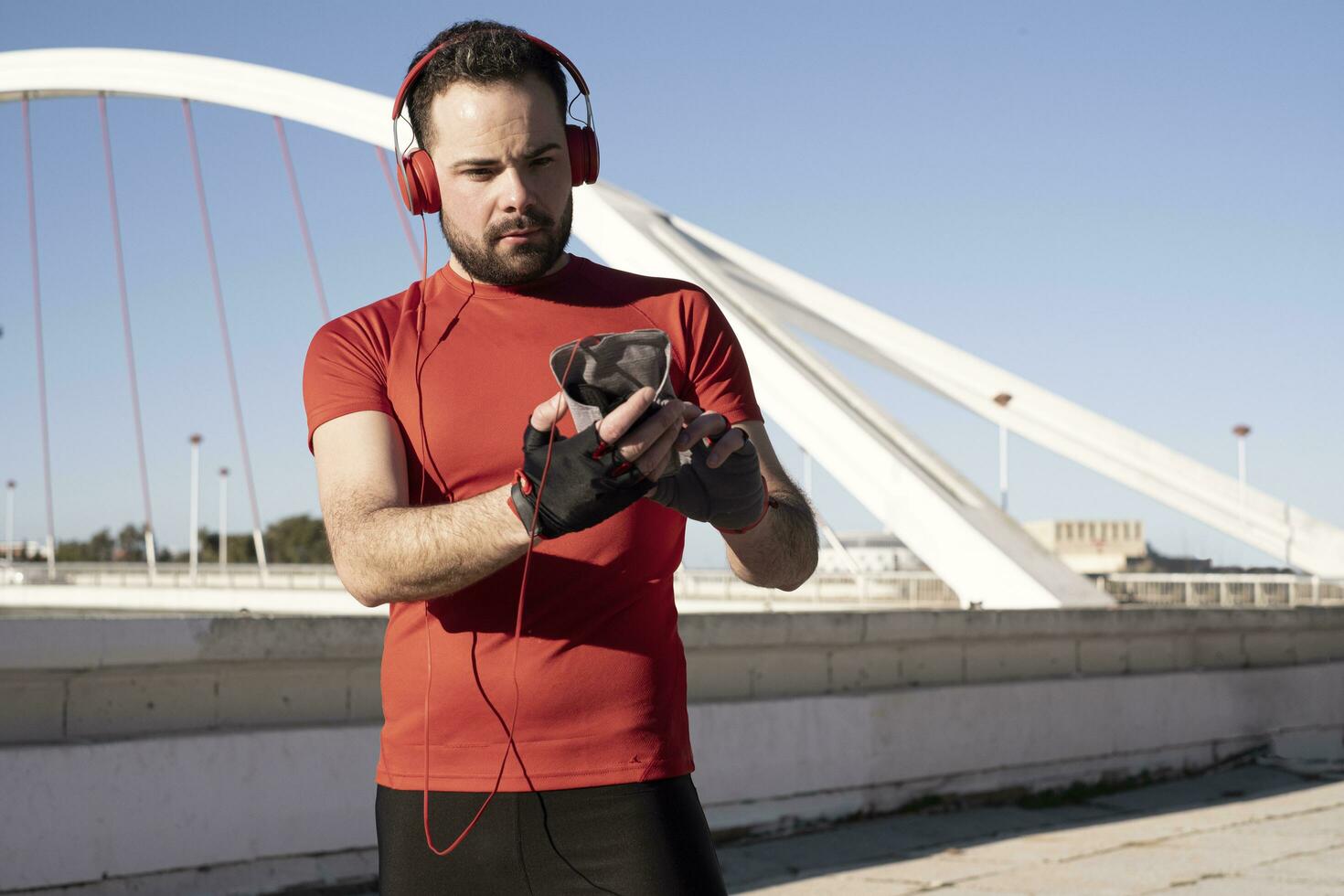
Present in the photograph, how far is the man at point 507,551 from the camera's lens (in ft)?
5.47

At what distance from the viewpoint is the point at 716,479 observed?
1.58m

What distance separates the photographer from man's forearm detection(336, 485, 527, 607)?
5.08 ft

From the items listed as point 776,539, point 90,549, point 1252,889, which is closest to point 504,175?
point 776,539

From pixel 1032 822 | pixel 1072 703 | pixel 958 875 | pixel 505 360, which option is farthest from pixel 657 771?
pixel 1072 703

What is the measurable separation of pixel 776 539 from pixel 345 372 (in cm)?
58

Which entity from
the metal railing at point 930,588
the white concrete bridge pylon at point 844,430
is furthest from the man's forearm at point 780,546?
the white concrete bridge pylon at point 844,430

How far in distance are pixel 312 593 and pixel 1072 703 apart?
28.9 meters

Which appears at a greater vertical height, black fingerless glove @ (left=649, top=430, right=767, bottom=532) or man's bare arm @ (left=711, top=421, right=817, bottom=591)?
black fingerless glove @ (left=649, top=430, right=767, bottom=532)

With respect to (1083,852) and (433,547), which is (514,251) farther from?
(1083,852)

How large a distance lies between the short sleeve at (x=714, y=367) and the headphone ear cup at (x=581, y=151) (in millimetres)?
326

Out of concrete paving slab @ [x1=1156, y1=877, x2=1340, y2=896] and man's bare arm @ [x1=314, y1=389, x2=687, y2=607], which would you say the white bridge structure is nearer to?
concrete paving slab @ [x1=1156, y1=877, x2=1340, y2=896]

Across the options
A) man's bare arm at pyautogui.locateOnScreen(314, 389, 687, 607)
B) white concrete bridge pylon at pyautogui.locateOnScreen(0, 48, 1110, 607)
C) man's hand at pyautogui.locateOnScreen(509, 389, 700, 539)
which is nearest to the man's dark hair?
man's bare arm at pyautogui.locateOnScreen(314, 389, 687, 607)

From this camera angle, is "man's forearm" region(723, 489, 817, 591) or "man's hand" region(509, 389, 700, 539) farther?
"man's forearm" region(723, 489, 817, 591)

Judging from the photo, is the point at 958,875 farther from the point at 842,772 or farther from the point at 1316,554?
the point at 1316,554
